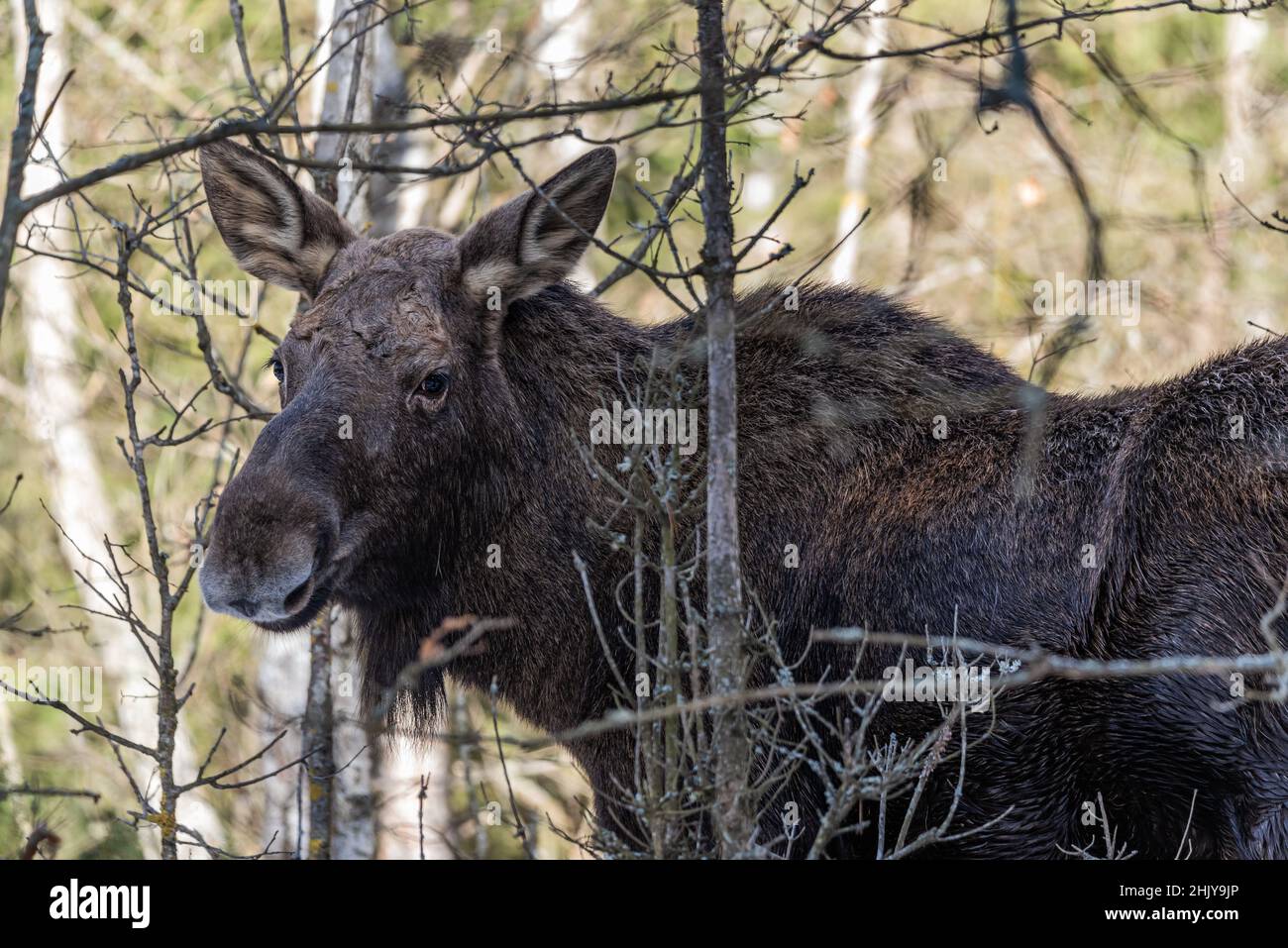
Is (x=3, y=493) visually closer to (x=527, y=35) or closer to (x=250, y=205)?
(x=527, y=35)

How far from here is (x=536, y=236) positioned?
5906 millimetres

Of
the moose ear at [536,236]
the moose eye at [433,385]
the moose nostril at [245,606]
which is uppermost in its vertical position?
the moose ear at [536,236]

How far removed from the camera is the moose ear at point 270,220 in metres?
6.12

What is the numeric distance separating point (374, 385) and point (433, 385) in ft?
0.79

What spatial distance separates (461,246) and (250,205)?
1068mm

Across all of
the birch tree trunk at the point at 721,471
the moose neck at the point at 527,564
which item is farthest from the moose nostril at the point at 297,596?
the birch tree trunk at the point at 721,471

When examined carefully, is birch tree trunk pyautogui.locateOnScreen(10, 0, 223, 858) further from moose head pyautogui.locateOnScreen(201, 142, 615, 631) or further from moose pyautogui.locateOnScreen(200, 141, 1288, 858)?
moose pyautogui.locateOnScreen(200, 141, 1288, 858)

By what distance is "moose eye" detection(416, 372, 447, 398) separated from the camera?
18.4 feet

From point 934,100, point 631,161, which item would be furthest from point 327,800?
point 934,100

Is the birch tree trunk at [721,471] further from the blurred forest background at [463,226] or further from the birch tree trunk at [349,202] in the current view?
the blurred forest background at [463,226]

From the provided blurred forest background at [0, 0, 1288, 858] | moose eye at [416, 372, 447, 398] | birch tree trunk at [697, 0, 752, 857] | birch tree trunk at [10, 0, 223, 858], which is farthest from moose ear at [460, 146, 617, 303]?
birch tree trunk at [10, 0, 223, 858]

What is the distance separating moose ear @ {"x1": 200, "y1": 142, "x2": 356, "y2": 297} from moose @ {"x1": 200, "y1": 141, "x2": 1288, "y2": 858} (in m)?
0.01

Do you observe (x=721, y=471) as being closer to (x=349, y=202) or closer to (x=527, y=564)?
(x=527, y=564)
